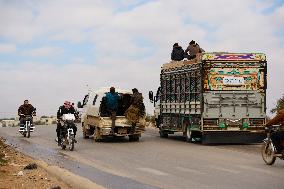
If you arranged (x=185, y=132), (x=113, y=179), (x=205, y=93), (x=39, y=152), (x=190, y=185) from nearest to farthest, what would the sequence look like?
(x=190, y=185), (x=113, y=179), (x=39, y=152), (x=205, y=93), (x=185, y=132)

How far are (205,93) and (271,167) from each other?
8455 mm

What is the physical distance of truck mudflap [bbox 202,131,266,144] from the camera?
24297 mm

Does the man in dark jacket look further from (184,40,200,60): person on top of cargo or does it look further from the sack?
(184,40,200,60): person on top of cargo

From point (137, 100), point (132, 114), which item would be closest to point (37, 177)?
point (132, 114)

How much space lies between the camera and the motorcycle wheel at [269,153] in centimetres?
1620

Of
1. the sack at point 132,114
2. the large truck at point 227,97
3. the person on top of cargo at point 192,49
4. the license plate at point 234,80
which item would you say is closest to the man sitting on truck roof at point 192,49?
the person on top of cargo at point 192,49

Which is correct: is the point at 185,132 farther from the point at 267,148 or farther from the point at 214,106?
the point at 267,148

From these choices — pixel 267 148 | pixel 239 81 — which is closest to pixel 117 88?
pixel 239 81

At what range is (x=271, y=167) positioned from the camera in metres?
15.8

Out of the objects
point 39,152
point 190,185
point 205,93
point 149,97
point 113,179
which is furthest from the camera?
point 149,97

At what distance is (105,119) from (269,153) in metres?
10.3

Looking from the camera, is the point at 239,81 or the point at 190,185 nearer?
the point at 190,185

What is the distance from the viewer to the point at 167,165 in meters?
16.2

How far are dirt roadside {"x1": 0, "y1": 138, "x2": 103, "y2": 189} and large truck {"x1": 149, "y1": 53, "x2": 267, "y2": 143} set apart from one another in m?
8.96
